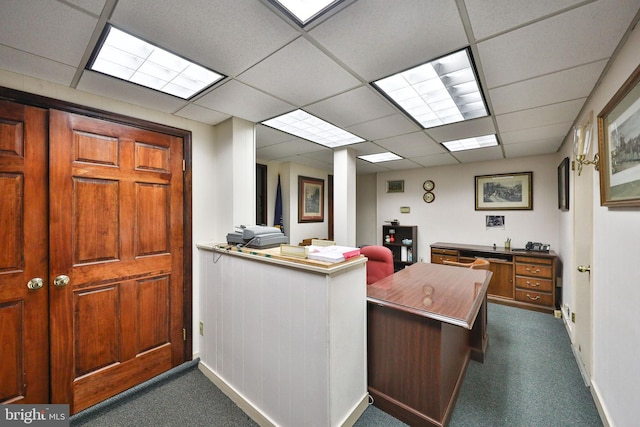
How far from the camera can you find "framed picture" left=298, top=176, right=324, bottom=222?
4863 mm

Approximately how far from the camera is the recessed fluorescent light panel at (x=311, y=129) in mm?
2559

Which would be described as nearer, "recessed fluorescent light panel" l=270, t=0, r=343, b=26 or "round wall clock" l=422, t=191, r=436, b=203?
"recessed fluorescent light panel" l=270, t=0, r=343, b=26

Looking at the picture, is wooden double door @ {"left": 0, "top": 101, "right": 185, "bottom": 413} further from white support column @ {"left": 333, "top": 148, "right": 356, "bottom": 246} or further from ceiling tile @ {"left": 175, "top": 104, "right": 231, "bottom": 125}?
white support column @ {"left": 333, "top": 148, "right": 356, "bottom": 246}

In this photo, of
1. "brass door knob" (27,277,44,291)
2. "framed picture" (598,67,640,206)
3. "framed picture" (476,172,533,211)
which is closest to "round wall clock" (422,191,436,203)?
"framed picture" (476,172,533,211)

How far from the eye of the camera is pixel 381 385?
1.88 metres

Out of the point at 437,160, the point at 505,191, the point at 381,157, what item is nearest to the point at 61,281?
the point at 381,157

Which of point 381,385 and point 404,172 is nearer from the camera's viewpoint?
point 381,385

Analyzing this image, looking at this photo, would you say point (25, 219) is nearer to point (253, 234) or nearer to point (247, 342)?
point (253, 234)

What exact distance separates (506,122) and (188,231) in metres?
3.49

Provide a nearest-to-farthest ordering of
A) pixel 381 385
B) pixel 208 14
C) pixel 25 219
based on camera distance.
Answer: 1. pixel 208 14
2. pixel 25 219
3. pixel 381 385

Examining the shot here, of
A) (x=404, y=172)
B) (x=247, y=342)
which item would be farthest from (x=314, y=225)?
(x=247, y=342)

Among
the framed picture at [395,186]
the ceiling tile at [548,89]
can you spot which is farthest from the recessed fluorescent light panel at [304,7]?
the framed picture at [395,186]

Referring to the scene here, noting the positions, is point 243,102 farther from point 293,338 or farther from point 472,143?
point 472,143

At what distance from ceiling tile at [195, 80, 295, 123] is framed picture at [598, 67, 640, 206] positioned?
212 cm
